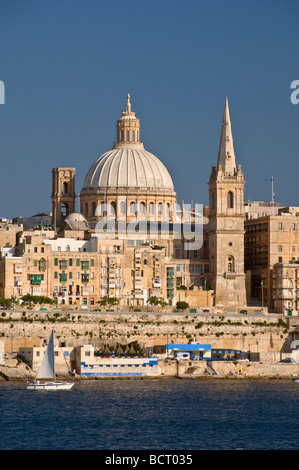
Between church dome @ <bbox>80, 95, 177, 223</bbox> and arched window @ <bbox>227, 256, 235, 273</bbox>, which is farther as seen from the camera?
church dome @ <bbox>80, 95, 177, 223</bbox>

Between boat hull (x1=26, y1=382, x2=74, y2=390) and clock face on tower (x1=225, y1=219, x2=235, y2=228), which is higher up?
clock face on tower (x1=225, y1=219, x2=235, y2=228)

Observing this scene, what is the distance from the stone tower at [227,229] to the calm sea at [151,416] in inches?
760

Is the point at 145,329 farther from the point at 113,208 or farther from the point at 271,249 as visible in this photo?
the point at 113,208

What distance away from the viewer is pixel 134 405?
69188mm

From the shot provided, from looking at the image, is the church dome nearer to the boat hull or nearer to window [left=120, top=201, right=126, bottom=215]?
window [left=120, top=201, right=126, bottom=215]

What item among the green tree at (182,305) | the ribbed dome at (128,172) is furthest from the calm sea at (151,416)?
the ribbed dome at (128,172)

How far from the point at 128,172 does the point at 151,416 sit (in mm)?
47364

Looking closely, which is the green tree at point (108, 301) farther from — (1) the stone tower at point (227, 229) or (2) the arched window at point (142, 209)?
(2) the arched window at point (142, 209)

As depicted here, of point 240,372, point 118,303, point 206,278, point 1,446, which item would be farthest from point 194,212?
point 1,446

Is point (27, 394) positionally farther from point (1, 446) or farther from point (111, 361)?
point (1, 446)

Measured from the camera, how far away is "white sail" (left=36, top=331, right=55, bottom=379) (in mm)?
79188

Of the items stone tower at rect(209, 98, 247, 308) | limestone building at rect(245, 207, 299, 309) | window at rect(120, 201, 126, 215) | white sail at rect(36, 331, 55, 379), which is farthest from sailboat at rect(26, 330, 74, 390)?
window at rect(120, 201, 126, 215)

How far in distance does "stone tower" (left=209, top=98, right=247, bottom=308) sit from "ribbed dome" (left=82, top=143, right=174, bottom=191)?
812 cm
